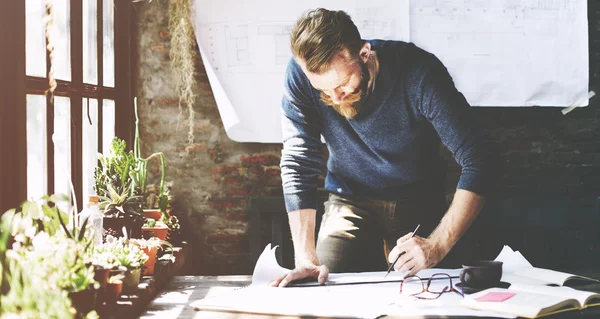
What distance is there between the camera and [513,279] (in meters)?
2.13

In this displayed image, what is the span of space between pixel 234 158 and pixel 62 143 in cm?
131

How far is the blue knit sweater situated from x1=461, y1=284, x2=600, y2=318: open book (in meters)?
0.58

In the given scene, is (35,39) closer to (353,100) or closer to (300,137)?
(300,137)

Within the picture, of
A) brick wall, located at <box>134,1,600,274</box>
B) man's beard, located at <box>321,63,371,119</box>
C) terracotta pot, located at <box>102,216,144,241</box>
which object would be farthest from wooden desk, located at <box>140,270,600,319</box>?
brick wall, located at <box>134,1,600,274</box>

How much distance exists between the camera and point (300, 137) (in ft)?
8.77

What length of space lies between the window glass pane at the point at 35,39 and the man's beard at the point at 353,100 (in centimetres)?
107

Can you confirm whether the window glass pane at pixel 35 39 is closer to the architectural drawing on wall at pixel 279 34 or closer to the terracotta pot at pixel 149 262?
the terracotta pot at pixel 149 262

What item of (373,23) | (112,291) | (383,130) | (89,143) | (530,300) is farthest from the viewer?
(373,23)

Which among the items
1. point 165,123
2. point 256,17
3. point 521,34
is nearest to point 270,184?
point 165,123

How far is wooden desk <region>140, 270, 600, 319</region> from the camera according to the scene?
5.88ft

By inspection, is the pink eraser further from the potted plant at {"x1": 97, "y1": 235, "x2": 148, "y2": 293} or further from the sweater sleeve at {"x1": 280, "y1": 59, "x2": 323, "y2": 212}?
the potted plant at {"x1": 97, "y1": 235, "x2": 148, "y2": 293}

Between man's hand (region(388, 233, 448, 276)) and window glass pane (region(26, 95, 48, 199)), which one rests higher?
window glass pane (region(26, 95, 48, 199))

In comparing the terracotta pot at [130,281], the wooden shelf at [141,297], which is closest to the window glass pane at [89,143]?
the wooden shelf at [141,297]

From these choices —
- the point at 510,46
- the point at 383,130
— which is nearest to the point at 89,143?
the point at 383,130
